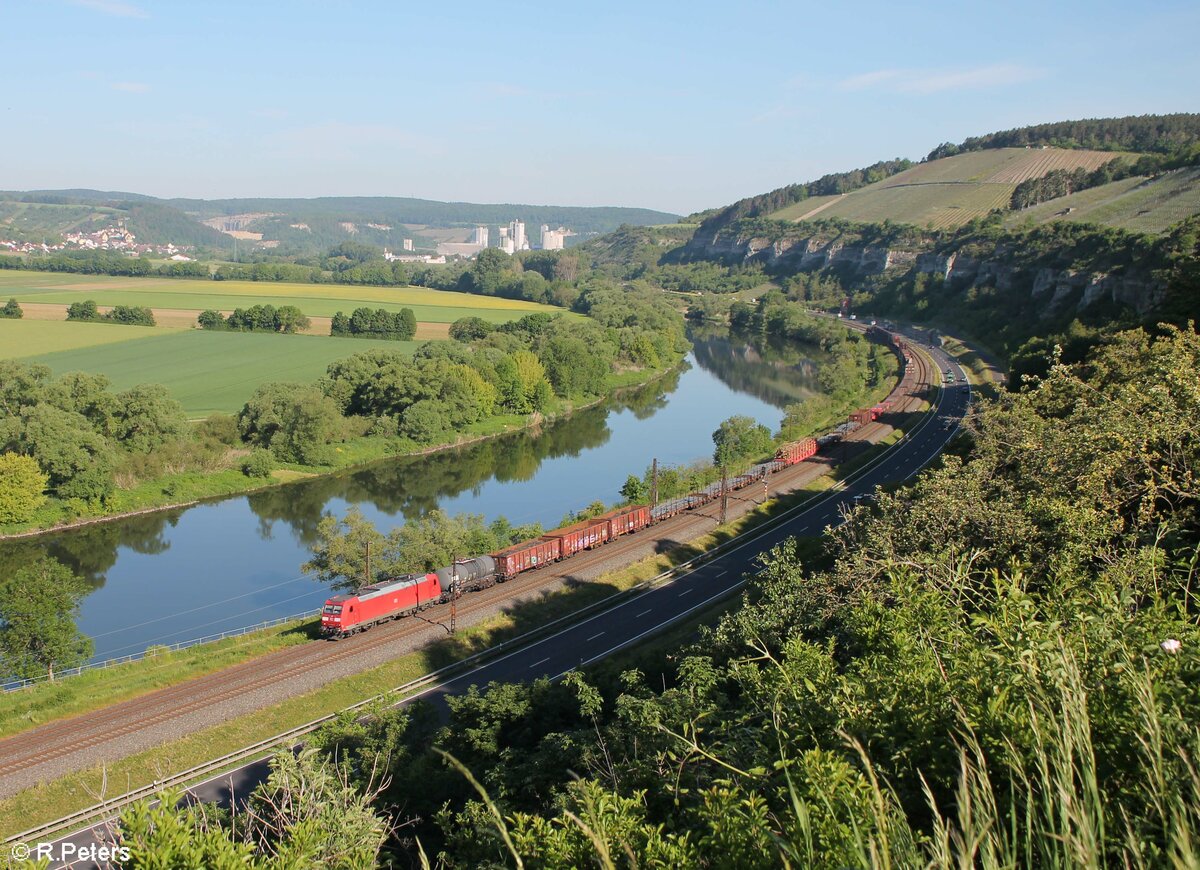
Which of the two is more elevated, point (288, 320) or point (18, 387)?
point (18, 387)

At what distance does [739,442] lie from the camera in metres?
54.4

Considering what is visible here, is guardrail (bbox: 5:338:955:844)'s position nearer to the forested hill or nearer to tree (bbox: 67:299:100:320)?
tree (bbox: 67:299:100:320)

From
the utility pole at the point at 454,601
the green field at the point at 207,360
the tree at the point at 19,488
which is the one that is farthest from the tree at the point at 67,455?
the utility pole at the point at 454,601

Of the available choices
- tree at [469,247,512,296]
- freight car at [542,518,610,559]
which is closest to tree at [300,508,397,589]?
freight car at [542,518,610,559]

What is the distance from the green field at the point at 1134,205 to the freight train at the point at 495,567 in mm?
55826

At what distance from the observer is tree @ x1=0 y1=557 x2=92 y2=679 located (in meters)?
25.7

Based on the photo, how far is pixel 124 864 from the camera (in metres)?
8.21

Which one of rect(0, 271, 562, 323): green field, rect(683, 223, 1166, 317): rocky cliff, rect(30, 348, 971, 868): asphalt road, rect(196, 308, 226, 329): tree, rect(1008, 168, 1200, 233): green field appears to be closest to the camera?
rect(30, 348, 971, 868): asphalt road

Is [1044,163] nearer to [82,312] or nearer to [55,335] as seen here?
[82,312]

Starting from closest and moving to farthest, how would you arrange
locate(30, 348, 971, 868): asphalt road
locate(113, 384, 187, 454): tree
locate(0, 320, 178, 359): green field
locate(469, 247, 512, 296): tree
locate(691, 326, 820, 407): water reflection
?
locate(30, 348, 971, 868): asphalt road < locate(113, 384, 187, 454): tree < locate(0, 320, 178, 359): green field < locate(691, 326, 820, 407): water reflection < locate(469, 247, 512, 296): tree

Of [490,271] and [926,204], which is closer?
[490,271]

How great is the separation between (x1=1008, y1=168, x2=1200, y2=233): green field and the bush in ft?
237

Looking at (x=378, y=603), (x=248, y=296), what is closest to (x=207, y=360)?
(x=248, y=296)

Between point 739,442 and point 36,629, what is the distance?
3803cm
